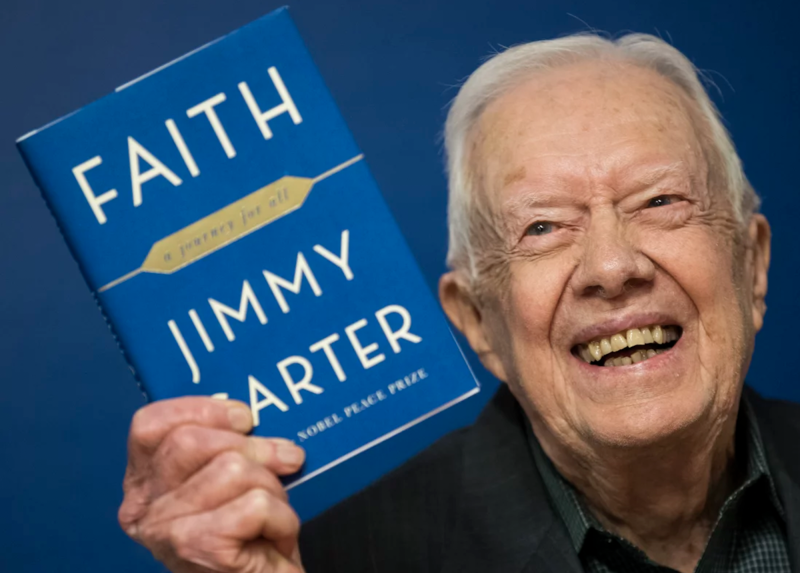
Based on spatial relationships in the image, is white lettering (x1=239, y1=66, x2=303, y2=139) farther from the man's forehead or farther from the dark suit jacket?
the dark suit jacket

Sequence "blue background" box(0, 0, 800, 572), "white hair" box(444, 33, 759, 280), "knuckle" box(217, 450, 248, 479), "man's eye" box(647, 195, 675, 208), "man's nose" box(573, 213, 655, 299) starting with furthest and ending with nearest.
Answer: "blue background" box(0, 0, 800, 572)
"white hair" box(444, 33, 759, 280)
"man's eye" box(647, 195, 675, 208)
"man's nose" box(573, 213, 655, 299)
"knuckle" box(217, 450, 248, 479)

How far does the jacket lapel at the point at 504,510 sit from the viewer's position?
174 cm

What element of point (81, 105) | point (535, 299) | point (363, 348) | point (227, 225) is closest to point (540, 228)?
point (535, 299)

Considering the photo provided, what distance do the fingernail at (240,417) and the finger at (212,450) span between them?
0.03ft

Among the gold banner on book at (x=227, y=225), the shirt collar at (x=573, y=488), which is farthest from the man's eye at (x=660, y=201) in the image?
the gold banner on book at (x=227, y=225)

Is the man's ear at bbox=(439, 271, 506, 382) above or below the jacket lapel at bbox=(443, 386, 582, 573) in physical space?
above

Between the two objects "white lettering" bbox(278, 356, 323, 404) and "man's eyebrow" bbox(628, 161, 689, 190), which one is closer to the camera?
"white lettering" bbox(278, 356, 323, 404)

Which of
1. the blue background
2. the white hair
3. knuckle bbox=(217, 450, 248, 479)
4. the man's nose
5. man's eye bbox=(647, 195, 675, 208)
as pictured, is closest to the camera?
knuckle bbox=(217, 450, 248, 479)

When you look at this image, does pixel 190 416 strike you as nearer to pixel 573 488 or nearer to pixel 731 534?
pixel 573 488

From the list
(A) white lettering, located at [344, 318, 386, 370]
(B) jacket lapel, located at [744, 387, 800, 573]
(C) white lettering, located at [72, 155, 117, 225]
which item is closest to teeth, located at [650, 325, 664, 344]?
(B) jacket lapel, located at [744, 387, 800, 573]

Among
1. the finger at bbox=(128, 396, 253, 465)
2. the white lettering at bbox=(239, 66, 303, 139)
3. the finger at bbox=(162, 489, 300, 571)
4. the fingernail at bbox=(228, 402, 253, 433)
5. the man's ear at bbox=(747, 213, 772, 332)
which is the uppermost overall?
the white lettering at bbox=(239, 66, 303, 139)

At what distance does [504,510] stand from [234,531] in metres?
0.65

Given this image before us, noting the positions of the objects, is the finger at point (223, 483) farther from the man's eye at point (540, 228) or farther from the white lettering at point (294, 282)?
the man's eye at point (540, 228)

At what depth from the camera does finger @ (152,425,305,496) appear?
1.31m
